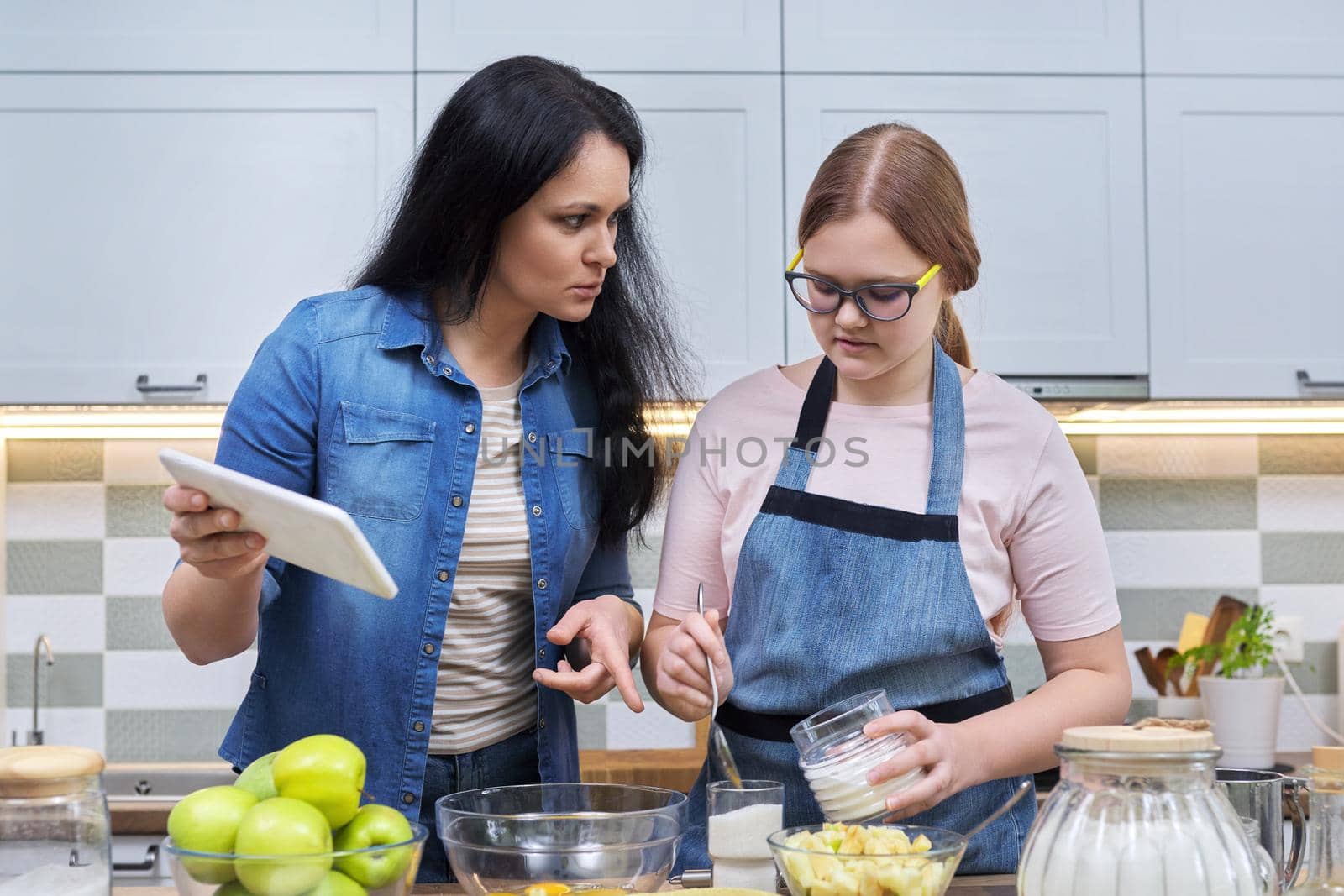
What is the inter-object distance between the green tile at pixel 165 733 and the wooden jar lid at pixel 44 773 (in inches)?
74.4

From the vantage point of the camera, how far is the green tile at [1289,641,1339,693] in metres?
2.74

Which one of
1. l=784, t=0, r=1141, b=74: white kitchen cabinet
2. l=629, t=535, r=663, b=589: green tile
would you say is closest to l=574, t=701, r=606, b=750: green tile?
l=629, t=535, r=663, b=589: green tile

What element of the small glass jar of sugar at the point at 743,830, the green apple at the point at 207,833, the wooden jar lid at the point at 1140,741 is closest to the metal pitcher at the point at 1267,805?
the wooden jar lid at the point at 1140,741

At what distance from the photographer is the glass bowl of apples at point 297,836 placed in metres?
0.80

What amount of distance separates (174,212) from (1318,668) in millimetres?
2510

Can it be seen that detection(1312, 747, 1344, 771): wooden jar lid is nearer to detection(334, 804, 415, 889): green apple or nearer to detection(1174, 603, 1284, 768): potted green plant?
detection(334, 804, 415, 889): green apple

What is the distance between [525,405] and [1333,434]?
2078 millimetres

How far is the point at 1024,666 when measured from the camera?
9.04 ft

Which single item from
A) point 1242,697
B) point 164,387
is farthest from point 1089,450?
point 164,387

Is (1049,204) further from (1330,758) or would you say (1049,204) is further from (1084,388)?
(1330,758)

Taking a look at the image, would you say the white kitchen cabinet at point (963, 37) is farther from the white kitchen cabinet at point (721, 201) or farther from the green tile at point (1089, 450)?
the green tile at point (1089, 450)

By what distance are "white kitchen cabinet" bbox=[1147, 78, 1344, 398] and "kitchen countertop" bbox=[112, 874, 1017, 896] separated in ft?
4.96

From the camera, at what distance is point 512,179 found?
1325mm

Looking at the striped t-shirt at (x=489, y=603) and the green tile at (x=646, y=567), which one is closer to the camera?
the striped t-shirt at (x=489, y=603)
